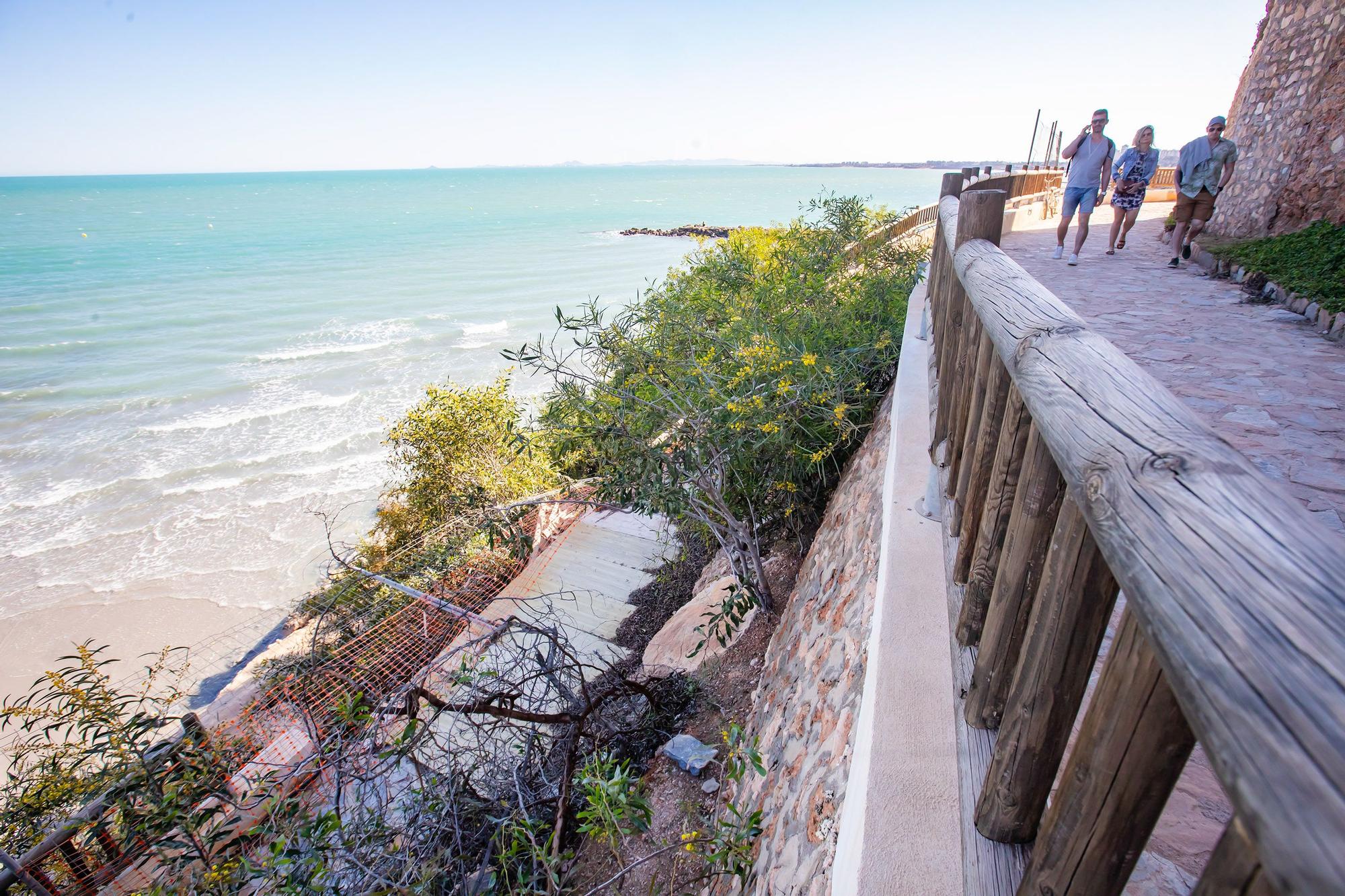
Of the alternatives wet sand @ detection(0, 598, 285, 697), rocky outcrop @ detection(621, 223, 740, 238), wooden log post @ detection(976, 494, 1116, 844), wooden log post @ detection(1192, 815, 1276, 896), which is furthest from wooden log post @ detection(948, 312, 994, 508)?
rocky outcrop @ detection(621, 223, 740, 238)

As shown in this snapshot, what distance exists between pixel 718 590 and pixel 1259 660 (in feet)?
Answer: 16.4

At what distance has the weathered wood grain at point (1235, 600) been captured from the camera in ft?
1.47

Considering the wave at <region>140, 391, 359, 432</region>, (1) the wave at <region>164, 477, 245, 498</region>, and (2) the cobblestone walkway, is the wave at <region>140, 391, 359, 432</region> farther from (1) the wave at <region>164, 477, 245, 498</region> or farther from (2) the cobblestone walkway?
(2) the cobblestone walkway

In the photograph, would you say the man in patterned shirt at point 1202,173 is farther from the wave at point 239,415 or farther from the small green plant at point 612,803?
the wave at point 239,415

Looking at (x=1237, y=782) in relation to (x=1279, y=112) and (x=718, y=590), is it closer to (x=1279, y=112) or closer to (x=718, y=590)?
(x=718, y=590)

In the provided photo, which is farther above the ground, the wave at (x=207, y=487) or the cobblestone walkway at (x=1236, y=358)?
the cobblestone walkway at (x=1236, y=358)

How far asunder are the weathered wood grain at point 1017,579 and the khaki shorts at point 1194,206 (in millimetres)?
9145

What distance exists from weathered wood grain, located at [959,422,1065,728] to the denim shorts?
315 inches

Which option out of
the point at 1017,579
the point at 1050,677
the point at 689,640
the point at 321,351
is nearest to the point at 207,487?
the point at 321,351

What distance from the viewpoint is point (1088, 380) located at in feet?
3.38

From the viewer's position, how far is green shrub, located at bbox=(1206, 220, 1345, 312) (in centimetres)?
552

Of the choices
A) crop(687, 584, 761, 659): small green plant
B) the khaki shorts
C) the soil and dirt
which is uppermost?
the khaki shorts

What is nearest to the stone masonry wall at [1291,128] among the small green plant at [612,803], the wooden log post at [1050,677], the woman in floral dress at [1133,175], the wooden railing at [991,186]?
the woman in floral dress at [1133,175]

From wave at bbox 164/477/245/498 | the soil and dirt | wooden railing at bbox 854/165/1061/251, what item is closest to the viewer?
→ the soil and dirt
